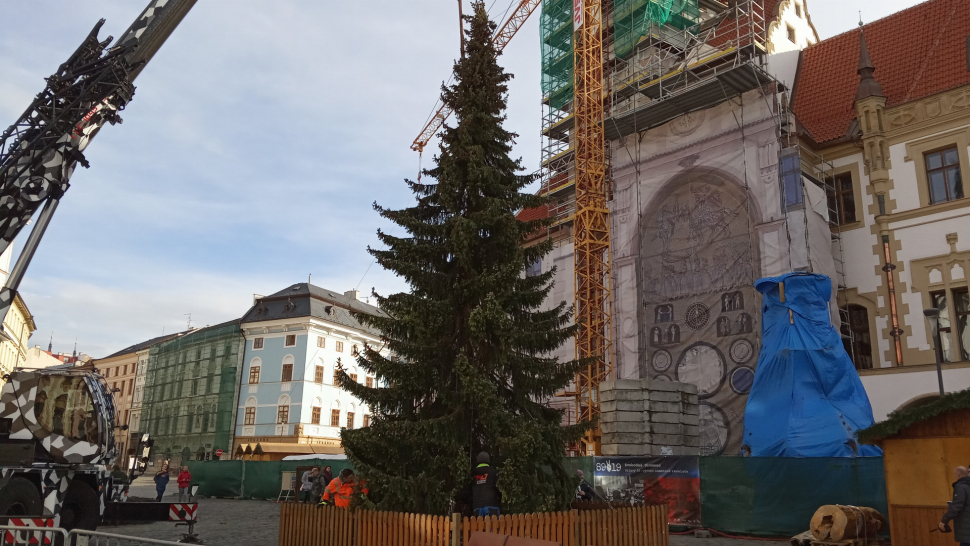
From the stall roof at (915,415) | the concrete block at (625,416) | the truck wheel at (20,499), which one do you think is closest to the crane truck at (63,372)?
the truck wheel at (20,499)

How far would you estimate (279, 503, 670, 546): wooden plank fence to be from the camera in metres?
9.49

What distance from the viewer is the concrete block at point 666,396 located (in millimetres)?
23734

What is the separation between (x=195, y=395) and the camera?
194 feet

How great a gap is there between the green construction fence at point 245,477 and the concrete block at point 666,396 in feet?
41.2

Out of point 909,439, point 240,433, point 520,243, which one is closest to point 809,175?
point 909,439

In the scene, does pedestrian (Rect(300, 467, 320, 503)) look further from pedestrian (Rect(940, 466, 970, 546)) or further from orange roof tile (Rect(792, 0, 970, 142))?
orange roof tile (Rect(792, 0, 970, 142))

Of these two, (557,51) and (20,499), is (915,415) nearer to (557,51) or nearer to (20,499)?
(20,499)

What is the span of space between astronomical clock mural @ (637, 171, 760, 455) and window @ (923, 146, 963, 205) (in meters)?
5.67

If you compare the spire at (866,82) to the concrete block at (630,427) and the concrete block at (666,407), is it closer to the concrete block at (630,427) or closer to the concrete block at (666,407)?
the concrete block at (666,407)

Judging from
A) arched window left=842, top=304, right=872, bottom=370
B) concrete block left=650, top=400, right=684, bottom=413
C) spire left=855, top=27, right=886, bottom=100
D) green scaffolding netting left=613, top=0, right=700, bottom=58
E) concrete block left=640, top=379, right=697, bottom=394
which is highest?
green scaffolding netting left=613, top=0, right=700, bottom=58

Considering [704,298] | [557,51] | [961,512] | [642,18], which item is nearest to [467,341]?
[961,512]

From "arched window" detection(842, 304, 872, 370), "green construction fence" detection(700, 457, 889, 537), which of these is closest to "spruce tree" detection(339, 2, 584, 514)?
"green construction fence" detection(700, 457, 889, 537)

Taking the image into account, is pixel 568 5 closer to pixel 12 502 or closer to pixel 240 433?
pixel 12 502

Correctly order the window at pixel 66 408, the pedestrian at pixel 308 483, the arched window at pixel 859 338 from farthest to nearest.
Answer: the arched window at pixel 859 338 → the pedestrian at pixel 308 483 → the window at pixel 66 408
